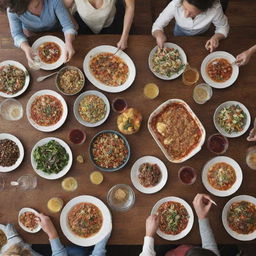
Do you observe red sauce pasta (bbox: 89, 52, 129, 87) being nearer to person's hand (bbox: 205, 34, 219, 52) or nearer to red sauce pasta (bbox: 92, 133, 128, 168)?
red sauce pasta (bbox: 92, 133, 128, 168)

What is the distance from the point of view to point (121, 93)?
2701mm

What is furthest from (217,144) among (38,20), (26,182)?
(38,20)

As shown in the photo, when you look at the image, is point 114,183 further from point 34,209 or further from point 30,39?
point 30,39

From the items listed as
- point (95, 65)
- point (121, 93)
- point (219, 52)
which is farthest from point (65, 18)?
point (219, 52)

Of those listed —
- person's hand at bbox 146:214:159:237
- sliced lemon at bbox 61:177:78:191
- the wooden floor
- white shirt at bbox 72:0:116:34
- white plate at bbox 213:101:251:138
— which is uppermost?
the wooden floor

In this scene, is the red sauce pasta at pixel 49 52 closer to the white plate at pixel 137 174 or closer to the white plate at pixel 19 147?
the white plate at pixel 19 147

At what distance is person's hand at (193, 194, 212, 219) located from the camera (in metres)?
2.41

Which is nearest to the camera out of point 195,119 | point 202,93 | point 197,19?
point 195,119

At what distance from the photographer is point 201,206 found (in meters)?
2.42

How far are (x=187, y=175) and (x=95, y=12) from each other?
1.79 m

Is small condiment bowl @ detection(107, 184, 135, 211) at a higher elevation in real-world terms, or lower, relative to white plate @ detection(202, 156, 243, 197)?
lower

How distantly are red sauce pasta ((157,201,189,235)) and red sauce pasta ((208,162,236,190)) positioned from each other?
1.14ft

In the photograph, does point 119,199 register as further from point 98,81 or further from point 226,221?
point 98,81

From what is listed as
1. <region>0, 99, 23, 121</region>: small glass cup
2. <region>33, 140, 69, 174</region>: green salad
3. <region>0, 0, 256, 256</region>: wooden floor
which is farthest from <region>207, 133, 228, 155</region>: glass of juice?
<region>0, 0, 256, 256</region>: wooden floor
